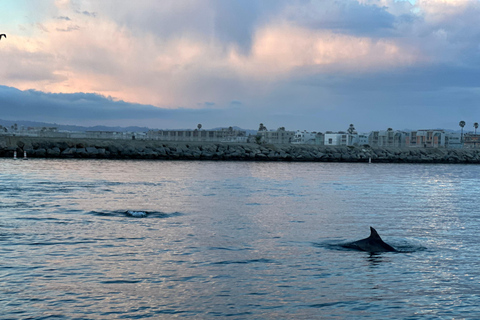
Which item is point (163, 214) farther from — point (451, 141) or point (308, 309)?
point (451, 141)

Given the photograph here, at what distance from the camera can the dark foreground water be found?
9.20m

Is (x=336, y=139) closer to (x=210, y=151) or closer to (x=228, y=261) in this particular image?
(x=210, y=151)

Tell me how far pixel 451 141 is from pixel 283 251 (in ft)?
583

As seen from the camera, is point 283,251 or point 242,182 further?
point 242,182

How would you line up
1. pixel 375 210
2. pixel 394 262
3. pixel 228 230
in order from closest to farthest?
pixel 394 262
pixel 228 230
pixel 375 210

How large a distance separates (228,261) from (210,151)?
6113cm

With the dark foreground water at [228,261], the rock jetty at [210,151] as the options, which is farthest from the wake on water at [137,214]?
the rock jetty at [210,151]

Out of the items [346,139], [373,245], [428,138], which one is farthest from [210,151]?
[428,138]

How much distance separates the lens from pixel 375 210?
2373 centimetres

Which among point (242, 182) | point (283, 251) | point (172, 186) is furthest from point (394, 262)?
point (242, 182)

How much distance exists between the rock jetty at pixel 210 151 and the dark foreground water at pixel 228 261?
135ft

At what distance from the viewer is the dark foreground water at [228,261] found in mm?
9195

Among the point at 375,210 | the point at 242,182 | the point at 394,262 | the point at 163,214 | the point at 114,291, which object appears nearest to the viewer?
the point at 114,291

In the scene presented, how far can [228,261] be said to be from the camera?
493 inches
